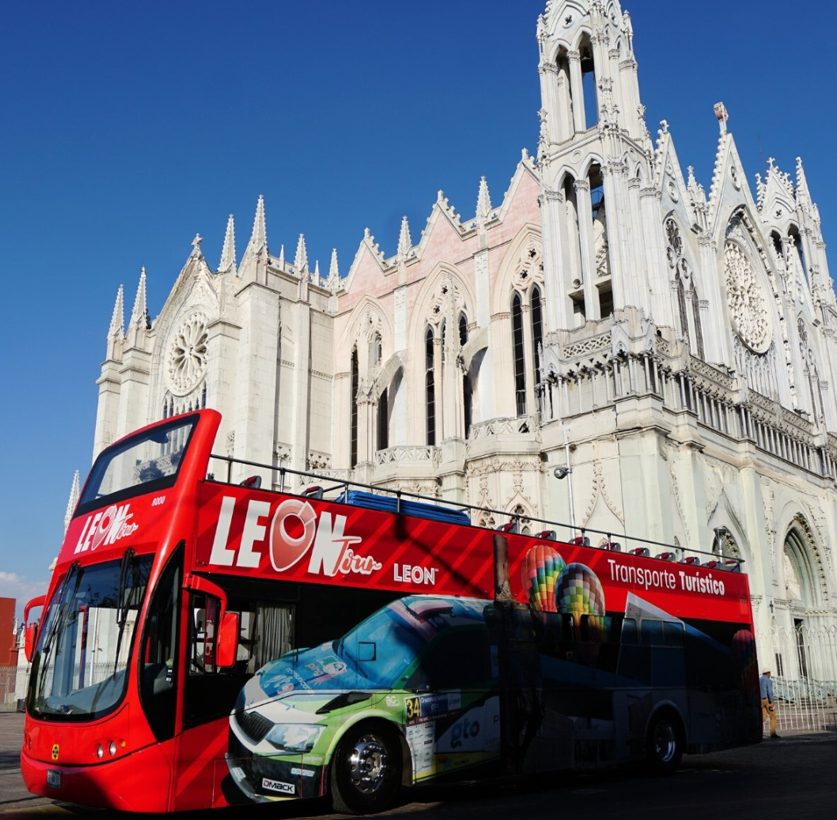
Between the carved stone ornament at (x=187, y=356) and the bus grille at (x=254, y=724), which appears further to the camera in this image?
the carved stone ornament at (x=187, y=356)

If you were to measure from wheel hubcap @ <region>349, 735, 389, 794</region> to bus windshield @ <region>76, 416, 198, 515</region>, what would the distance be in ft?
12.3

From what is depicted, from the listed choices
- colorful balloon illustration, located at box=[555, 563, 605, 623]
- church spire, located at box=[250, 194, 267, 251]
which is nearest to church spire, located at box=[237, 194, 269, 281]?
church spire, located at box=[250, 194, 267, 251]

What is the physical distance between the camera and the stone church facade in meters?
28.1

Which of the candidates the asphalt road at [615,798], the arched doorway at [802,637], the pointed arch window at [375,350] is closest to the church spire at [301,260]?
the pointed arch window at [375,350]

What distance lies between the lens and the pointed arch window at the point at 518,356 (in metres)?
33.3

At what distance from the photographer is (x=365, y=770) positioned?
1012cm

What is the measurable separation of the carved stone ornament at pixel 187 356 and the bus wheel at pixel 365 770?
112 ft

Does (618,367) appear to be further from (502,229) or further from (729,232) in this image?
(729,232)

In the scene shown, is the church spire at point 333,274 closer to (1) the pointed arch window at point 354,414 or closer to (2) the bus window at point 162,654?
(1) the pointed arch window at point 354,414

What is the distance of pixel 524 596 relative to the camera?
12.6 metres

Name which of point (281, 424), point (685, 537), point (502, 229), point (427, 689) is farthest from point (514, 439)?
point (427, 689)

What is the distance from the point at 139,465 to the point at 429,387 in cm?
2717

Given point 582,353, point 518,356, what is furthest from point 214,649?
point 518,356

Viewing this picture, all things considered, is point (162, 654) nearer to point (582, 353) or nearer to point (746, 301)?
point (582, 353)
